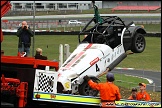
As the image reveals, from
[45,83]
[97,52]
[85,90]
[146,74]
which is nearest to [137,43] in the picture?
[97,52]

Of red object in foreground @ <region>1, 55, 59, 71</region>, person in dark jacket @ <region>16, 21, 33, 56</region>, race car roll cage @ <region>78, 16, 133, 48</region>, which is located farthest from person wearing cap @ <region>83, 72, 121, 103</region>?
person in dark jacket @ <region>16, 21, 33, 56</region>

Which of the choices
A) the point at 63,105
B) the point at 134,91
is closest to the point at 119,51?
the point at 134,91

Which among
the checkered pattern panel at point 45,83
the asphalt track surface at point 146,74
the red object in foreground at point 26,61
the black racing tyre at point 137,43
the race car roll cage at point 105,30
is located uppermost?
the race car roll cage at point 105,30

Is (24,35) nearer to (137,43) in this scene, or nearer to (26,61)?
(137,43)

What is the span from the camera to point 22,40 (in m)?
14.8

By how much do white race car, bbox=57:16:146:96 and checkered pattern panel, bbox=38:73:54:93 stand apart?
1.02m

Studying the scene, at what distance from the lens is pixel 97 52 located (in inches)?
446

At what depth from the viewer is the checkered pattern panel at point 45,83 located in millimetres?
9009

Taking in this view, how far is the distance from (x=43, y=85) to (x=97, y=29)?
12.4ft

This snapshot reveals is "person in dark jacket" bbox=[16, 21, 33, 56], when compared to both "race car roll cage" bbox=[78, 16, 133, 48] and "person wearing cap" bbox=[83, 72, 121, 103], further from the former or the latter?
"person wearing cap" bbox=[83, 72, 121, 103]

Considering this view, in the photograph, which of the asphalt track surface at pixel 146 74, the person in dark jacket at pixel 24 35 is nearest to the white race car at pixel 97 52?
the person in dark jacket at pixel 24 35

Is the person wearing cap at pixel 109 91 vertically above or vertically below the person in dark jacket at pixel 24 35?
below

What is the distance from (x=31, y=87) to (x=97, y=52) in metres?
A: 2.89

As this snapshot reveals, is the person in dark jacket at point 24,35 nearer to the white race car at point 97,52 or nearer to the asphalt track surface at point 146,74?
the white race car at point 97,52
